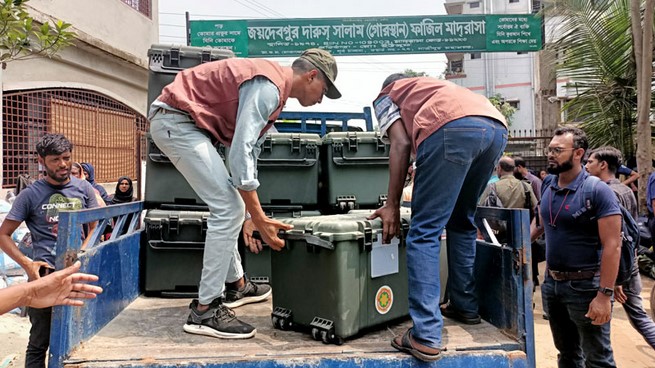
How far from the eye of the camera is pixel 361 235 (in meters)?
2.21

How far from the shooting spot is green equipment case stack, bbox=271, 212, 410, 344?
7.11 ft

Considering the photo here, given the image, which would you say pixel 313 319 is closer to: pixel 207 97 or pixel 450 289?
pixel 450 289

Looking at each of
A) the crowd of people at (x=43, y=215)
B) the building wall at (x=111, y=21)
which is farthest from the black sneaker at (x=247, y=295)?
the building wall at (x=111, y=21)

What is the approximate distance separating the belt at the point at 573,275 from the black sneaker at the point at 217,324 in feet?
6.14

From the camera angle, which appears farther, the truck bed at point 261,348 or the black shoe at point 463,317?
the black shoe at point 463,317

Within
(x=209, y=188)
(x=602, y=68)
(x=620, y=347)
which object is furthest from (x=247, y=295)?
(x=602, y=68)

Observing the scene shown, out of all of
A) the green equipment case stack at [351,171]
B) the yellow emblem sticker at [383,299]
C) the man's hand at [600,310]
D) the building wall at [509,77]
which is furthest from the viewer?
the building wall at [509,77]

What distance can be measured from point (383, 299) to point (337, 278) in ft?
1.08

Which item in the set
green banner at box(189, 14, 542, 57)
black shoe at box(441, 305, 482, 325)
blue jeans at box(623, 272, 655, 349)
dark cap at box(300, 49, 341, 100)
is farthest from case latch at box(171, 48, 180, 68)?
green banner at box(189, 14, 542, 57)

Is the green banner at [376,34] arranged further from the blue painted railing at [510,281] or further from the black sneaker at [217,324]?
the black sneaker at [217,324]

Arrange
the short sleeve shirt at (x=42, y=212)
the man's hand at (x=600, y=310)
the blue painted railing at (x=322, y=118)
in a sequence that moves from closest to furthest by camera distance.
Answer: the man's hand at (x=600, y=310) → the short sleeve shirt at (x=42, y=212) → the blue painted railing at (x=322, y=118)

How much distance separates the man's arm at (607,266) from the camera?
266cm

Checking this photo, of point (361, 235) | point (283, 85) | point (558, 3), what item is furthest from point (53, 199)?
point (558, 3)

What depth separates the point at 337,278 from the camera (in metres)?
2.17
